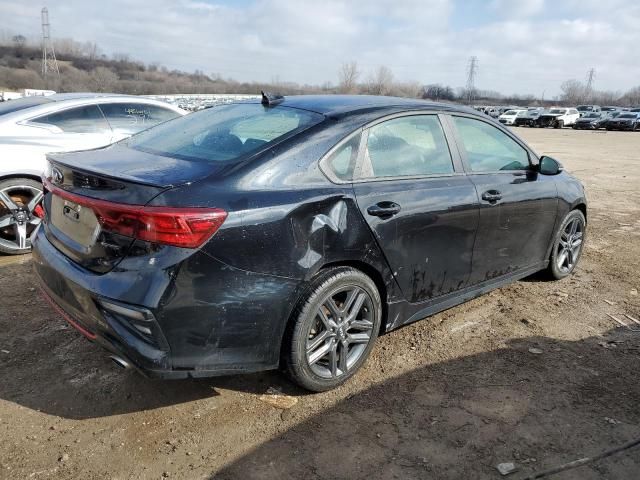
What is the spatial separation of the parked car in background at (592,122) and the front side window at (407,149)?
45.8 m

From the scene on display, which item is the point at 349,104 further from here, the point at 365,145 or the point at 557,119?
the point at 557,119

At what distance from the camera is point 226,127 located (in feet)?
10.6

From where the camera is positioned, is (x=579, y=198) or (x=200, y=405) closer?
(x=200, y=405)

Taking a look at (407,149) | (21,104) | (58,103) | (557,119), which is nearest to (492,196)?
(407,149)

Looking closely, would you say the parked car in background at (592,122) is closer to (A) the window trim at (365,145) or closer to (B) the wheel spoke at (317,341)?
(A) the window trim at (365,145)

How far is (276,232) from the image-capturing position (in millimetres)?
2559

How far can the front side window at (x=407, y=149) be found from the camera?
3.10m

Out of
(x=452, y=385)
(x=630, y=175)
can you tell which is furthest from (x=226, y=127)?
(x=630, y=175)

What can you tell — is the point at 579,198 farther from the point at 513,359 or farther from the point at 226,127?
the point at 226,127

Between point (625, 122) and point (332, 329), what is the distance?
4617cm

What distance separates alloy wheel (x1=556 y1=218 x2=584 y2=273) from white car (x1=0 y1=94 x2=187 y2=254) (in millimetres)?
4732

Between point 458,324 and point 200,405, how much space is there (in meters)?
2.03

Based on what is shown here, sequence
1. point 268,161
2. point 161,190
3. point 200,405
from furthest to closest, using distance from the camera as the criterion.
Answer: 1. point 200,405
2. point 268,161
3. point 161,190

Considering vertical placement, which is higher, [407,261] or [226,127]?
[226,127]
